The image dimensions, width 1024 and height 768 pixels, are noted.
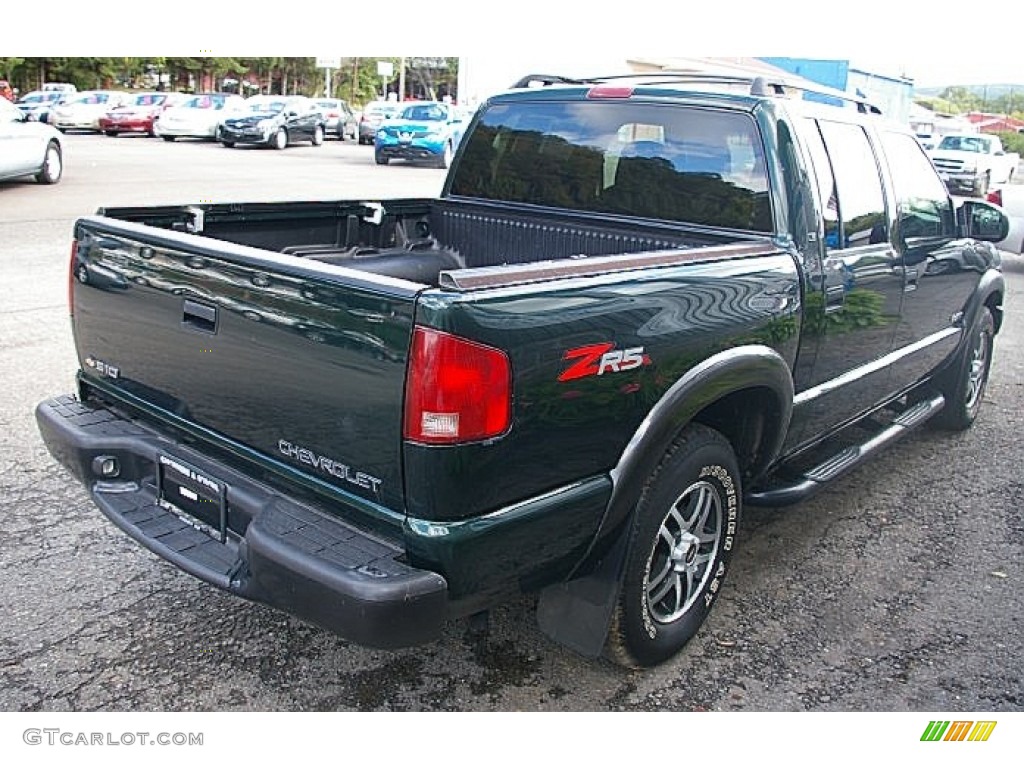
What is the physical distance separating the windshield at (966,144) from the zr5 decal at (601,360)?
26.3 metres

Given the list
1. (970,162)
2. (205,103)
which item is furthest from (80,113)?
(970,162)

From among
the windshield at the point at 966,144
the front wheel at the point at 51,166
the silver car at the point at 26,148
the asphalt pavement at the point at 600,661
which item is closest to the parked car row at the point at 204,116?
the front wheel at the point at 51,166

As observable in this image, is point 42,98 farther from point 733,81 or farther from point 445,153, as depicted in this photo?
point 733,81

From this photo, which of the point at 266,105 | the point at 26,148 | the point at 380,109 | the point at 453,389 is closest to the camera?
the point at 453,389

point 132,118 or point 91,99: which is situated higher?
point 91,99

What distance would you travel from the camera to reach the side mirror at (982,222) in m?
5.37

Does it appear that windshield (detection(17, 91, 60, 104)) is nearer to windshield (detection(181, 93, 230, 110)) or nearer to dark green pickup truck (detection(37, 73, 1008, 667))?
windshield (detection(181, 93, 230, 110))

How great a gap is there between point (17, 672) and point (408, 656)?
4.01 feet

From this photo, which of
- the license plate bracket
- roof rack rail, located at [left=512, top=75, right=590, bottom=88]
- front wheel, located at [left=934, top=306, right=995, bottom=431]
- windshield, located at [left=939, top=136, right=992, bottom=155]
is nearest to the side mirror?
front wheel, located at [left=934, top=306, right=995, bottom=431]

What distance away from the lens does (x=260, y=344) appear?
272cm

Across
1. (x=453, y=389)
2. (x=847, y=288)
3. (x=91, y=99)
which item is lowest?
(x=453, y=389)

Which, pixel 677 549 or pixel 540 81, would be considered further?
pixel 540 81

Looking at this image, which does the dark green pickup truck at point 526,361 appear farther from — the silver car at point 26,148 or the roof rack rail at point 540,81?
the silver car at point 26,148

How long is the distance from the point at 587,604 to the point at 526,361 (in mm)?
893
